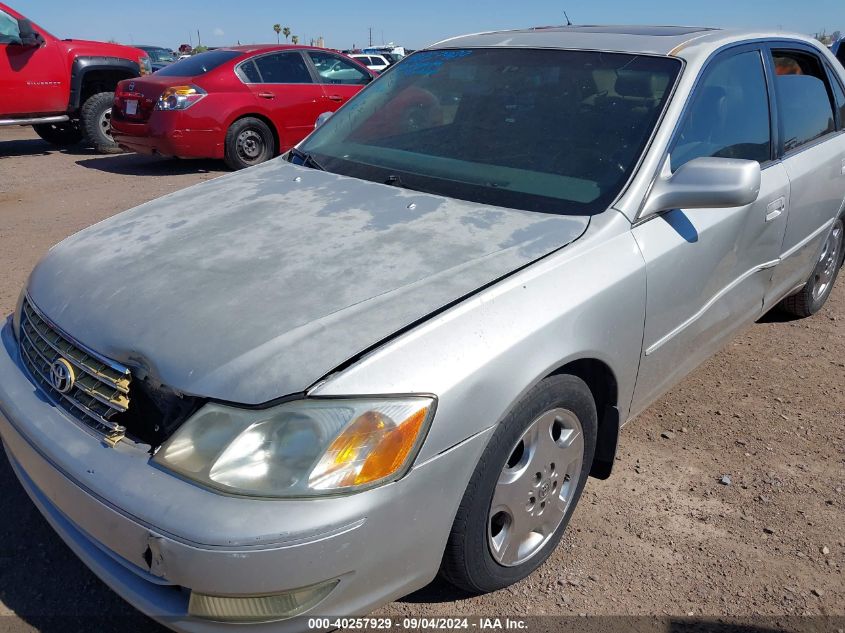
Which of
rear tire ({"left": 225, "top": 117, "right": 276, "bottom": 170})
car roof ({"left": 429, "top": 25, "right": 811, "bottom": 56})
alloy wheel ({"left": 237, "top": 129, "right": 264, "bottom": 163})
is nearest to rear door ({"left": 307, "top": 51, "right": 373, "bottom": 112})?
rear tire ({"left": 225, "top": 117, "right": 276, "bottom": 170})

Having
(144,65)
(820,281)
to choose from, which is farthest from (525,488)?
(144,65)

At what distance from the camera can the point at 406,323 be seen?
199cm

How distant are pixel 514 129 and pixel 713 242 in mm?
905

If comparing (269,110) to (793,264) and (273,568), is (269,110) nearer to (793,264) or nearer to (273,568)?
(793,264)

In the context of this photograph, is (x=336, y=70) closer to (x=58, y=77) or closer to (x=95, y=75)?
(x=95, y=75)

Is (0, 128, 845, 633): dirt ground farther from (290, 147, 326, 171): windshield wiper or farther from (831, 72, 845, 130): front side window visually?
(290, 147, 326, 171): windshield wiper

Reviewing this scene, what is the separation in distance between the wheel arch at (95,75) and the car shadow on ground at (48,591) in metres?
9.18

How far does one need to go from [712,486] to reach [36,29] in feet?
34.1

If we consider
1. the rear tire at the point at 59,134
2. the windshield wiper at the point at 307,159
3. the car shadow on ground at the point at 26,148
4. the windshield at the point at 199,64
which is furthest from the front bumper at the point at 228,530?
the rear tire at the point at 59,134

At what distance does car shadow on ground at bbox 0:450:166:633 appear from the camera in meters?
2.26

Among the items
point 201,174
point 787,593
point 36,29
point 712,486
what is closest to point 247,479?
point 787,593

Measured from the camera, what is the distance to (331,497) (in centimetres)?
176

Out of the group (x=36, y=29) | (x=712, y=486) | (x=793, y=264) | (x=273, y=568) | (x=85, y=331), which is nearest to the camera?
(x=273, y=568)

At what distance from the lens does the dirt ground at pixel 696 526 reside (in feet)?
7.76
